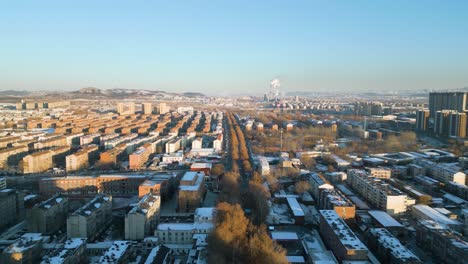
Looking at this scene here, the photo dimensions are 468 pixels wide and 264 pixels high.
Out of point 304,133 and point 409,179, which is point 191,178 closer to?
point 409,179

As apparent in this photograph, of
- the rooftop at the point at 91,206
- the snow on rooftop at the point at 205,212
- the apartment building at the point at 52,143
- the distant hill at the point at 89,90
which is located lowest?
the snow on rooftop at the point at 205,212

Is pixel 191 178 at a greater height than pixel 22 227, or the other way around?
pixel 191 178

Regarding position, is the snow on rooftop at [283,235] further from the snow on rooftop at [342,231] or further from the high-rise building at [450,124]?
the high-rise building at [450,124]

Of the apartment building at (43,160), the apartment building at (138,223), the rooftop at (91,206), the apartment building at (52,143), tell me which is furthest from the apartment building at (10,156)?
the apartment building at (138,223)

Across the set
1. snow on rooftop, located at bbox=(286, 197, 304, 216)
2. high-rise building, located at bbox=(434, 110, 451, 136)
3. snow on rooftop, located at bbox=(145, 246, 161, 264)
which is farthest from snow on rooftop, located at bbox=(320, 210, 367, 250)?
high-rise building, located at bbox=(434, 110, 451, 136)

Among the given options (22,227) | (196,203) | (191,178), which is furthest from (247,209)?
(22,227)

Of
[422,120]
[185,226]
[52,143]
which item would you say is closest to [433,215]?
[185,226]

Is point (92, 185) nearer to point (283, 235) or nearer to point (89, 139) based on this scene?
point (283, 235)
